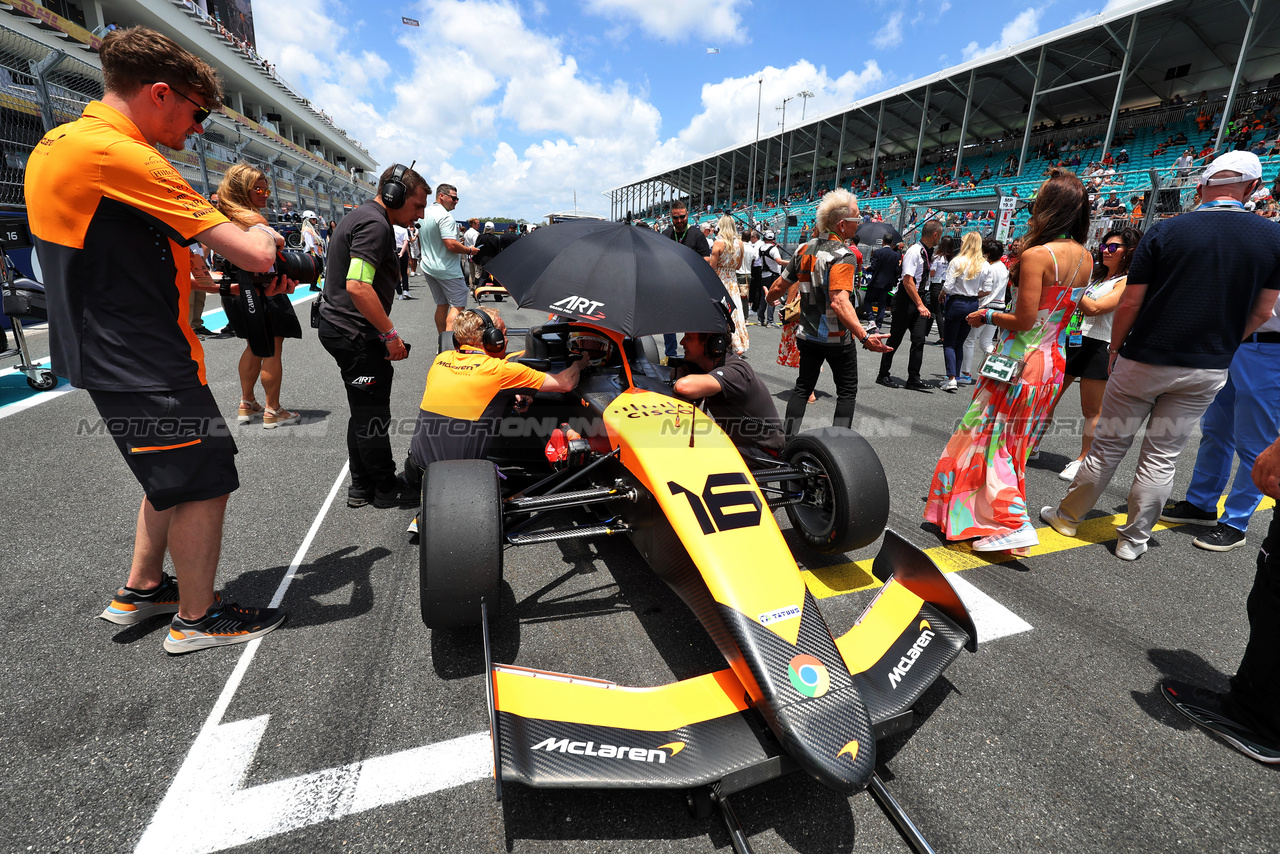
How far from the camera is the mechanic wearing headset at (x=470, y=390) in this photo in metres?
2.70

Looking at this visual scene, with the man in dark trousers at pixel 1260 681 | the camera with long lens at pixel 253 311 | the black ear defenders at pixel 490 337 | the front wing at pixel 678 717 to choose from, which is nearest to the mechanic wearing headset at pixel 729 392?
the black ear defenders at pixel 490 337

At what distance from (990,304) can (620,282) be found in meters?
4.95

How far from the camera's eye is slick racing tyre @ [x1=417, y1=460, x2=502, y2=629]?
1.96 m

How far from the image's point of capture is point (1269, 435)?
120 inches

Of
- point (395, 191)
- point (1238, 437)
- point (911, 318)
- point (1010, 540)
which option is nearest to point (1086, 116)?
point (911, 318)

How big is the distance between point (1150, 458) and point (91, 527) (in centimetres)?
545

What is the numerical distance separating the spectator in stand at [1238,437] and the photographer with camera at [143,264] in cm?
462

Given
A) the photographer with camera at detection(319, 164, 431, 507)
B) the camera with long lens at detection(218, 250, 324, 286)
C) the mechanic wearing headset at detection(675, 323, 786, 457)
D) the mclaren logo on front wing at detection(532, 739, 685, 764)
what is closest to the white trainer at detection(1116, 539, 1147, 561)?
the mechanic wearing headset at detection(675, 323, 786, 457)

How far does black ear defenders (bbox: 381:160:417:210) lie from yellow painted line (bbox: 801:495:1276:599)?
2.85 meters

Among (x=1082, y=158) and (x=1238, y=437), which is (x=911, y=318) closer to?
(x=1238, y=437)

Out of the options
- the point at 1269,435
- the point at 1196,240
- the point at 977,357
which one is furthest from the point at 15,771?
the point at 977,357

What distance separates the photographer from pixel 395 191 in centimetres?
308

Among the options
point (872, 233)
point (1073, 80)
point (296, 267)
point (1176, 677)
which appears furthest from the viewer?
point (1073, 80)

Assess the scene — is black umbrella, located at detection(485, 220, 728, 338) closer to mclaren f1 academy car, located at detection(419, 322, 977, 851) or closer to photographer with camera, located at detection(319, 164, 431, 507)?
mclaren f1 academy car, located at detection(419, 322, 977, 851)
